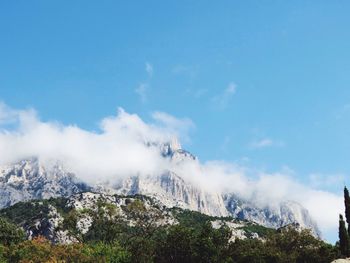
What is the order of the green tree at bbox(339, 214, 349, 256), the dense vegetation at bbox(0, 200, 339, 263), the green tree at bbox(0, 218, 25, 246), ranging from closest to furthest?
the dense vegetation at bbox(0, 200, 339, 263), the green tree at bbox(339, 214, 349, 256), the green tree at bbox(0, 218, 25, 246)

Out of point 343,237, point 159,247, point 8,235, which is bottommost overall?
point 159,247

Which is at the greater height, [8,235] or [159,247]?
[8,235]

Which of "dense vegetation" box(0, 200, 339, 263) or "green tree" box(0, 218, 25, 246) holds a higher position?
"green tree" box(0, 218, 25, 246)

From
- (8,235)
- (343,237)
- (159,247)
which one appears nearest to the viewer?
(343,237)

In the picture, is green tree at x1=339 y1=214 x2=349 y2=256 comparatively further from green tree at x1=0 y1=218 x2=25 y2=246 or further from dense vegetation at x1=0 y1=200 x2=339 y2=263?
green tree at x1=0 y1=218 x2=25 y2=246

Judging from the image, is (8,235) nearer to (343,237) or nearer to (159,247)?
(159,247)

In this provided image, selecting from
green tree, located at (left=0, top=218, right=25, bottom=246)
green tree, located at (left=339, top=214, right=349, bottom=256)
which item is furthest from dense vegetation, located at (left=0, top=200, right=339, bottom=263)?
green tree, located at (left=0, top=218, right=25, bottom=246)

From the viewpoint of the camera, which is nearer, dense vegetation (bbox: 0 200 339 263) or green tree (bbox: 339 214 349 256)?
dense vegetation (bbox: 0 200 339 263)

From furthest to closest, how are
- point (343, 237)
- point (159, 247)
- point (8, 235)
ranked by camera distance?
point (8, 235) → point (159, 247) → point (343, 237)

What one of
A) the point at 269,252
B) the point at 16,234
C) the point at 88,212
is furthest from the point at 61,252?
the point at 16,234

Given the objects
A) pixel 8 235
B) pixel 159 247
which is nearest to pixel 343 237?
pixel 159 247

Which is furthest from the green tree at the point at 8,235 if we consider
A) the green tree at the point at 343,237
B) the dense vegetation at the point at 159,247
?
the green tree at the point at 343,237

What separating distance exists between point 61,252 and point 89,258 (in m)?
5.27

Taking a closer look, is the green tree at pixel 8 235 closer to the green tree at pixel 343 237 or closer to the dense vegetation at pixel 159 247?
the dense vegetation at pixel 159 247
